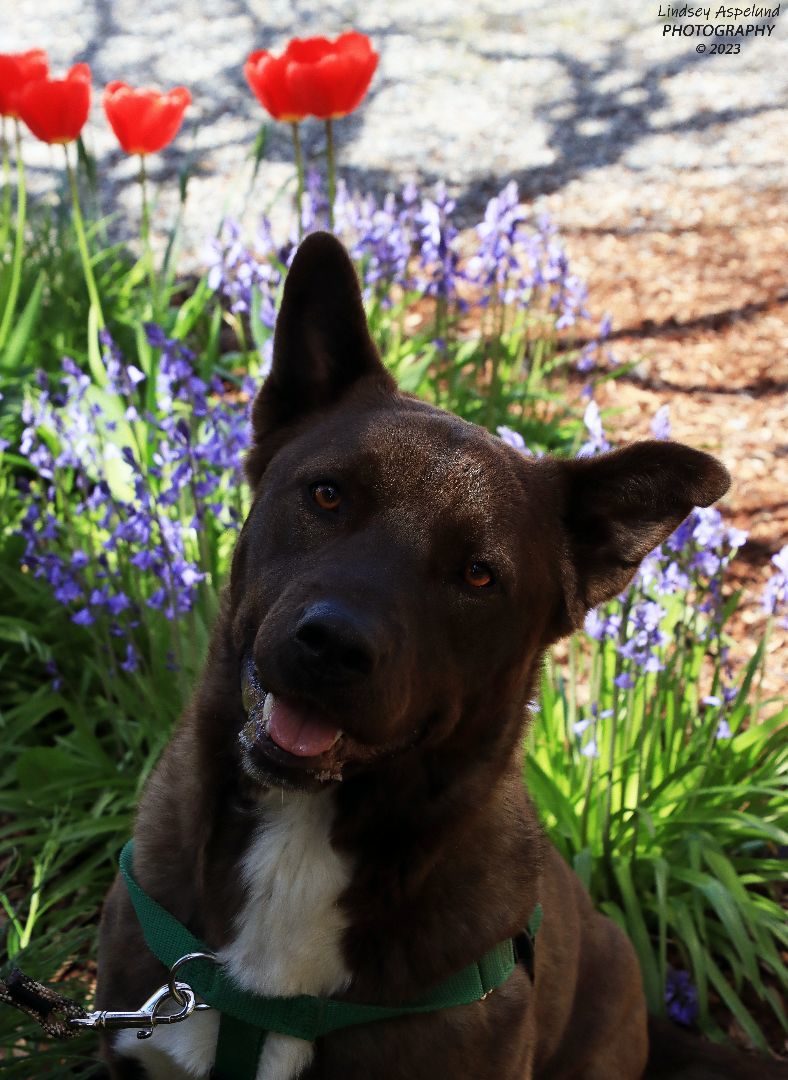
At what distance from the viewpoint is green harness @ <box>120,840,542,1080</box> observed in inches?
91.8

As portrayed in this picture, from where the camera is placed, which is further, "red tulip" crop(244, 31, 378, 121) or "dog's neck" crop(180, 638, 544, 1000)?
"red tulip" crop(244, 31, 378, 121)

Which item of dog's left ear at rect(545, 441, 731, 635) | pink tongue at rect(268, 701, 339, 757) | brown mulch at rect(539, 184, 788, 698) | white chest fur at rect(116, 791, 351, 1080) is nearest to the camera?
pink tongue at rect(268, 701, 339, 757)

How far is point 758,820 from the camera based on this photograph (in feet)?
12.0

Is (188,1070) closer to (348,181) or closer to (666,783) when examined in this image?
(666,783)

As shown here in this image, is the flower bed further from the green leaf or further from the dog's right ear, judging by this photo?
the dog's right ear

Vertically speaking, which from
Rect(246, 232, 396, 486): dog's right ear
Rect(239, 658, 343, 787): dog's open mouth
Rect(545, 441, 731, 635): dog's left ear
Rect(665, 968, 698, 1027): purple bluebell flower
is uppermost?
Rect(246, 232, 396, 486): dog's right ear

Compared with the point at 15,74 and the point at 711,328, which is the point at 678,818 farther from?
the point at 711,328

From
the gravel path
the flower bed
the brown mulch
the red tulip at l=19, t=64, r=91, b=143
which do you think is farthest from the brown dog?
the gravel path

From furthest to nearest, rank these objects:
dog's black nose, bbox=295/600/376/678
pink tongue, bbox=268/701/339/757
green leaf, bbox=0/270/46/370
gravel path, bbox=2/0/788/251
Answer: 1. gravel path, bbox=2/0/788/251
2. green leaf, bbox=0/270/46/370
3. pink tongue, bbox=268/701/339/757
4. dog's black nose, bbox=295/600/376/678

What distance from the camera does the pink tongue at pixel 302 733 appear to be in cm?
223

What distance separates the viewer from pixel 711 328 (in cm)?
710

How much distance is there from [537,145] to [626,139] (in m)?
0.68

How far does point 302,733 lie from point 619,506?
88 cm

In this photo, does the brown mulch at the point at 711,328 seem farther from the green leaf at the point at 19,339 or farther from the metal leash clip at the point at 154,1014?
the metal leash clip at the point at 154,1014
